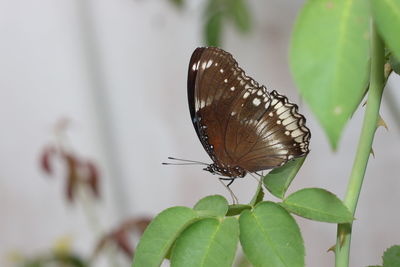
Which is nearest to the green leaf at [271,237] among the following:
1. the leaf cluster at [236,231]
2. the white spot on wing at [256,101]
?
the leaf cluster at [236,231]

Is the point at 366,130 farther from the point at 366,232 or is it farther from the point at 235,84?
the point at 366,232

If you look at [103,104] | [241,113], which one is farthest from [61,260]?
[241,113]

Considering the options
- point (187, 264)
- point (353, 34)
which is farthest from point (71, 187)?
point (353, 34)

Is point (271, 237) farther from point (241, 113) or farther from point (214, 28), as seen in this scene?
point (214, 28)

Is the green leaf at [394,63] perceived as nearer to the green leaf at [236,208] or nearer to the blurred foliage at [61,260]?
the green leaf at [236,208]

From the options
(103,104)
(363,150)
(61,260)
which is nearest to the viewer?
(363,150)

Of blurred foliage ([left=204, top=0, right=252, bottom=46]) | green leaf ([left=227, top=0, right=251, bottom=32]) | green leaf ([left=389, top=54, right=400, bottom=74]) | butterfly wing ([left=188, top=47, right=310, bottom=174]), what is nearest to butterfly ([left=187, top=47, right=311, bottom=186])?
butterfly wing ([left=188, top=47, right=310, bottom=174])
